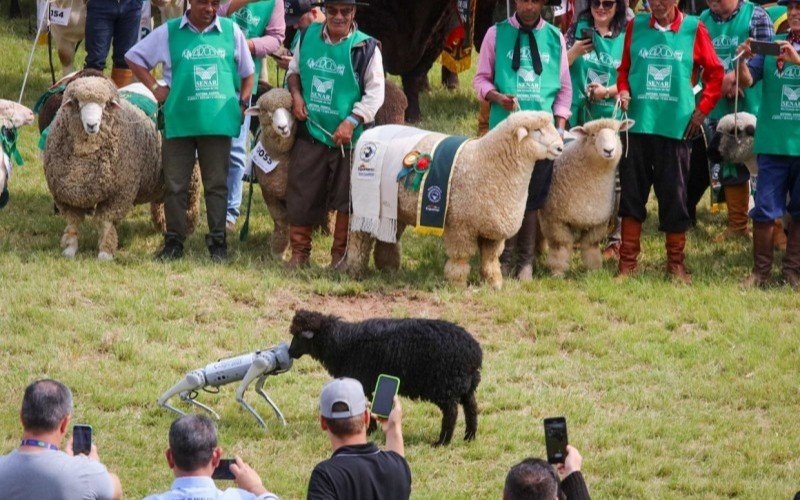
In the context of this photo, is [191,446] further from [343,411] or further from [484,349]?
[484,349]

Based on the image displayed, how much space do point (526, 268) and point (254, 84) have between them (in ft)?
8.67

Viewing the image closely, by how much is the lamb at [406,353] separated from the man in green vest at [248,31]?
413 centimetres

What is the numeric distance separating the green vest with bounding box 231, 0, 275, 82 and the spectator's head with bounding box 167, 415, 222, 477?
728 centimetres

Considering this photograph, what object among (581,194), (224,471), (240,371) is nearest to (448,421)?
(240,371)

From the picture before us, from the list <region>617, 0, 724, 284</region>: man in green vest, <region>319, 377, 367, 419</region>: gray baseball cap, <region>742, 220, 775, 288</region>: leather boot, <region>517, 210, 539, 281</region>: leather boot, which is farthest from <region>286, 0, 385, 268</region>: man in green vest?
<region>319, 377, 367, 419</region>: gray baseball cap

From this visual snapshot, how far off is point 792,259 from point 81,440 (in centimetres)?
682

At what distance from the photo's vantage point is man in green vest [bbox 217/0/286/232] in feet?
40.0

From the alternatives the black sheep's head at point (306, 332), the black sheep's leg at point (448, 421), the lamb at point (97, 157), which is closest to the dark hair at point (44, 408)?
the black sheep's head at point (306, 332)

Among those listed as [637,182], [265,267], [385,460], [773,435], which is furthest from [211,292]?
[385,460]

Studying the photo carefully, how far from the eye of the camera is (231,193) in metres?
12.5

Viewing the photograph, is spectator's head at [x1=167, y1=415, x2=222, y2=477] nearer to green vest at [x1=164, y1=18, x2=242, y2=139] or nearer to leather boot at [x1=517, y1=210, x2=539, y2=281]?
green vest at [x1=164, y1=18, x2=242, y2=139]

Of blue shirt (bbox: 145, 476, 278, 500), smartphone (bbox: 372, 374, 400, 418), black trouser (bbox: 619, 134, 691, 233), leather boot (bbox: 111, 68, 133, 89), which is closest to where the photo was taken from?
blue shirt (bbox: 145, 476, 278, 500)

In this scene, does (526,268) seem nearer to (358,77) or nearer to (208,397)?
(358,77)

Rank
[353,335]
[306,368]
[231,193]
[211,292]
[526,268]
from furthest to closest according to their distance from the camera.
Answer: [231,193] → [526,268] → [211,292] → [306,368] → [353,335]
